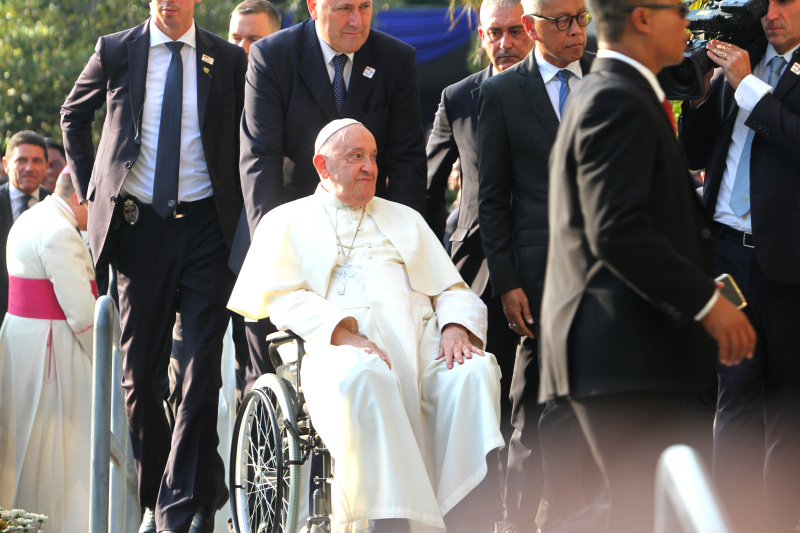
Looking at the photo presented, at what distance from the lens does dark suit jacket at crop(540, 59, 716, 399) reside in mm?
2842

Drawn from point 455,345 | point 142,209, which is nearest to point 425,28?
point 142,209

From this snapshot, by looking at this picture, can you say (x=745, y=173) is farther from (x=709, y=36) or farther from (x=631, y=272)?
(x=631, y=272)

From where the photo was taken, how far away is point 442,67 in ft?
49.5

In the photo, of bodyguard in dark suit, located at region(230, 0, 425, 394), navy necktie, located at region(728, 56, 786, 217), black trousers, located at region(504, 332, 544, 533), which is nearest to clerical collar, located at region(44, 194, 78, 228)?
bodyguard in dark suit, located at region(230, 0, 425, 394)

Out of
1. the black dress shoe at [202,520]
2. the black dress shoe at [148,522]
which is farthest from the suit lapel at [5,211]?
the black dress shoe at [202,520]

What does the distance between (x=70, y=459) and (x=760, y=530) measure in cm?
376

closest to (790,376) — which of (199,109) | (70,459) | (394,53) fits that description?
(394,53)

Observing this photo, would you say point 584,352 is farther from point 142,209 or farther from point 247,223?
point 142,209

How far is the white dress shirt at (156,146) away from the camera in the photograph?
5348 mm

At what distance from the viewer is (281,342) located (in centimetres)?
460

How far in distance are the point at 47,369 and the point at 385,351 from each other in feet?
8.98

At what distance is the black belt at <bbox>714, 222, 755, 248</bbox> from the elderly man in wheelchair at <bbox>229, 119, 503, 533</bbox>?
1064 millimetres

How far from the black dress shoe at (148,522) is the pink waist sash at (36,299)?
5.12 feet

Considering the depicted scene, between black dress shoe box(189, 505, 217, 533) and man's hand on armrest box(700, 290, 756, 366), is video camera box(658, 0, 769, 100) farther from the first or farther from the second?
black dress shoe box(189, 505, 217, 533)
